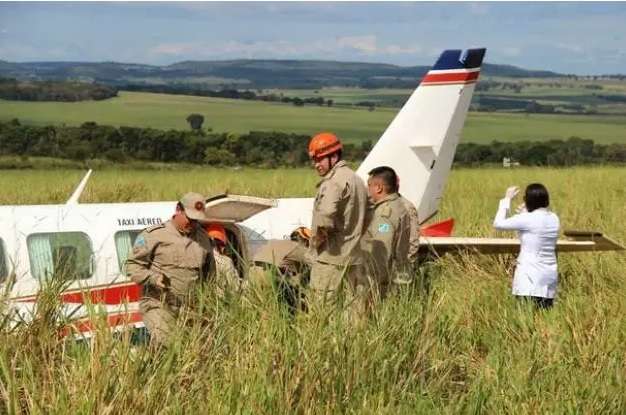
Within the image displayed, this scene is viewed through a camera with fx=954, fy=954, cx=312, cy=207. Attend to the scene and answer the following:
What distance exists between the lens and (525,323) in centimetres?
684

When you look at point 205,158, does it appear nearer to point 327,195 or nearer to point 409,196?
point 409,196

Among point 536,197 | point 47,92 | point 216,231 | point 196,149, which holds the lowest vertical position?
point 47,92

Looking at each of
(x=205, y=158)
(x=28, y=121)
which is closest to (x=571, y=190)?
(x=205, y=158)

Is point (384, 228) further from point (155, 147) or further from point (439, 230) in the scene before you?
point (155, 147)

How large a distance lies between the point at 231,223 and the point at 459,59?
4.46 meters

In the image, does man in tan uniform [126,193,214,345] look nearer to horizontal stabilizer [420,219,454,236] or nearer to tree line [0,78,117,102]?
horizontal stabilizer [420,219,454,236]

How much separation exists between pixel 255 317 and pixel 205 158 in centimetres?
4272

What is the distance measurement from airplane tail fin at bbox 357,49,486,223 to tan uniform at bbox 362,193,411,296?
3511 millimetres

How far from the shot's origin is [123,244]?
8.42 m

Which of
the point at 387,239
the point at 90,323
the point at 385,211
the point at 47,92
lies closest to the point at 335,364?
the point at 90,323

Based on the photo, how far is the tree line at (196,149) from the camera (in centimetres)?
4838

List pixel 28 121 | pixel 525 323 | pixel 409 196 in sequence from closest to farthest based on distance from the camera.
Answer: pixel 525 323
pixel 409 196
pixel 28 121

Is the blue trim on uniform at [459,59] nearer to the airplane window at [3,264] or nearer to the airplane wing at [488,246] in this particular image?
the airplane wing at [488,246]

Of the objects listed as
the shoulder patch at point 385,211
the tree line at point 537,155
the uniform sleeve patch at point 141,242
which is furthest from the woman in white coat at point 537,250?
the tree line at point 537,155
